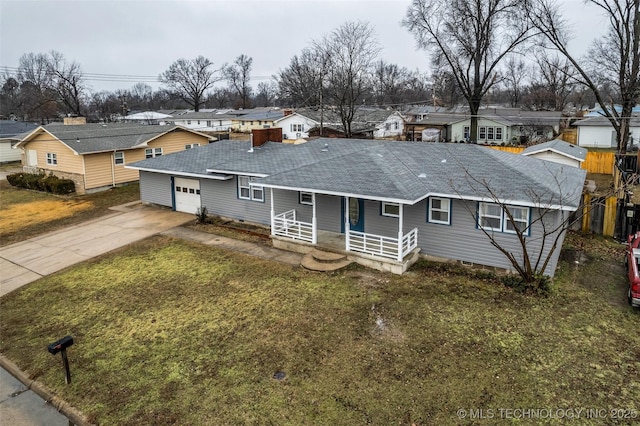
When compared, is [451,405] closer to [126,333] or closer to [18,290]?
[126,333]

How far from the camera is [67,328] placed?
10859 mm

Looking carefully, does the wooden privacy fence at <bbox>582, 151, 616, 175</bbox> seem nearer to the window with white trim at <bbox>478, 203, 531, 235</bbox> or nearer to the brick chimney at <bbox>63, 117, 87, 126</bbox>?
the window with white trim at <bbox>478, 203, 531, 235</bbox>

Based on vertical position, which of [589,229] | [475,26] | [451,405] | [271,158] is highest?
[475,26]

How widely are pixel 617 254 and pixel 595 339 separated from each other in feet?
22.4

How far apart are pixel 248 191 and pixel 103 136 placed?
16.6m

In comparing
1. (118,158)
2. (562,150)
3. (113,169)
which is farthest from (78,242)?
(562,150)

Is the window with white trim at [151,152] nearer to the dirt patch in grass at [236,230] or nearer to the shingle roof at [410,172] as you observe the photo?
the shingle roof at [410,172]

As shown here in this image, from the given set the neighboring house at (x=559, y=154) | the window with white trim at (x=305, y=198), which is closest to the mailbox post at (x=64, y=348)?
the window with white trim at (x=305, y=198)

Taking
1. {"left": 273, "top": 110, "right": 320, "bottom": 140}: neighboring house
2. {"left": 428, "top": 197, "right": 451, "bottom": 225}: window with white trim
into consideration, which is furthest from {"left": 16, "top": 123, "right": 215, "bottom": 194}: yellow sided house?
{"left": 428, "top": 197, "right": 451, "bottom": 225}: window with white trim

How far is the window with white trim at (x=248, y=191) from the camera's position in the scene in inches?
734

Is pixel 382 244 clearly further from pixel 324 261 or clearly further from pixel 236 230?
pixel 236 230

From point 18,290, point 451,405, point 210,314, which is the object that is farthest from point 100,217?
point 451,405

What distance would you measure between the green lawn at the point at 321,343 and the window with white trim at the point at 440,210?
4.98 feet

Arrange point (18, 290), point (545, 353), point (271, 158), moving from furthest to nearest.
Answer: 1. point (271, 158)
2. point (18, 290)
3. point (545, 353)
